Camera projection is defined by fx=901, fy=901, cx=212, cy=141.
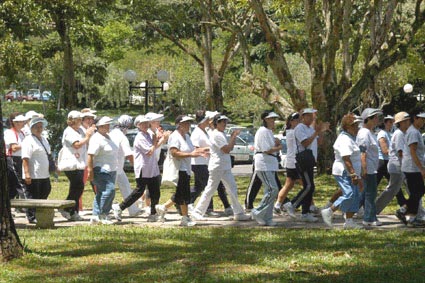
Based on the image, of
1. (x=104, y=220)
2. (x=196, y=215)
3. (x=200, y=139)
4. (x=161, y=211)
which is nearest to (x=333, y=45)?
(x=200, y=139)

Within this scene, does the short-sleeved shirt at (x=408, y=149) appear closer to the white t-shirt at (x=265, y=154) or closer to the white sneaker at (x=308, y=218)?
the white sneaker at (x=308, y=218)

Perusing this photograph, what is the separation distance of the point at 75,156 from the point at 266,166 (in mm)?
3270

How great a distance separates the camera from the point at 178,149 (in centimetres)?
1376

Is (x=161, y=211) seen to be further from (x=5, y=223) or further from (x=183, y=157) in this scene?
(x=5, y=223)

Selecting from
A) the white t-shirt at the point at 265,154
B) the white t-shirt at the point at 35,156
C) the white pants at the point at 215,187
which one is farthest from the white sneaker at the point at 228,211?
the white t-shirt at the point at 35,156

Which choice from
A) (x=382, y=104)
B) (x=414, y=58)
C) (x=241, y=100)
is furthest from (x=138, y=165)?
(x=241, y=100)

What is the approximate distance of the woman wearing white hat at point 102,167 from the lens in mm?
13836

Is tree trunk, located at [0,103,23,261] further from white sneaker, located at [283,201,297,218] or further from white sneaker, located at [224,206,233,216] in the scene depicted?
white sneaker, located at [224,206,233,216]

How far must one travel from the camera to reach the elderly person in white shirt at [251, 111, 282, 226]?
44.5ft

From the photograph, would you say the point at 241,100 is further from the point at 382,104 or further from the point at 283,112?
the point at 283,112

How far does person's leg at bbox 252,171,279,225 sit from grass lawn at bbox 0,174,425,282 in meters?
0.42

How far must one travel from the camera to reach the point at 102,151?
1390cm

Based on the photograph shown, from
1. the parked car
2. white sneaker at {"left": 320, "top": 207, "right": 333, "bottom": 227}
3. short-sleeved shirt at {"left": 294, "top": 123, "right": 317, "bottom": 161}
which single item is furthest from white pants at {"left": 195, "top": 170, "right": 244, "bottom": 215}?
the parked car

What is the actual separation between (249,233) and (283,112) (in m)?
11.6
